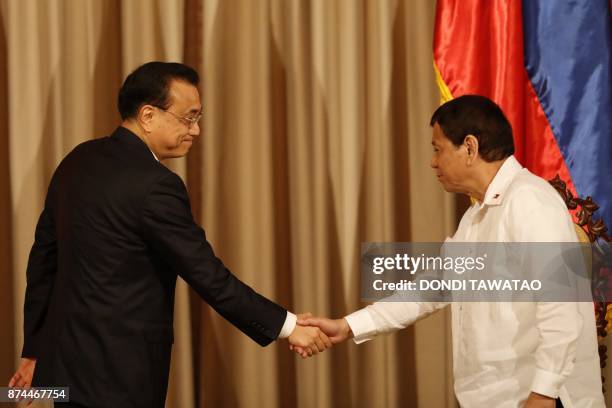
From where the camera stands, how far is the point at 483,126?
7.18 ft

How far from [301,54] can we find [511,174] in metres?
1.60

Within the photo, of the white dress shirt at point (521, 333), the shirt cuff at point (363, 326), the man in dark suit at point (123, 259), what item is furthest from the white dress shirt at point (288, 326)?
the white dress shirt at point (521, 333)

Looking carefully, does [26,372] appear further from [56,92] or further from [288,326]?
[56,92]

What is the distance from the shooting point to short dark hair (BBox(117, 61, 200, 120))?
2.17m

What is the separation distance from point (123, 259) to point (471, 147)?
3.46 ft

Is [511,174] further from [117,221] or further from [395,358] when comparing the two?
[395,358]

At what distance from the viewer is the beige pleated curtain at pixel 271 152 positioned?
3408 mm

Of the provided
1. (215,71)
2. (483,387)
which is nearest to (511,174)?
(483,387)

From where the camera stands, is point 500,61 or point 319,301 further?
point 319,301

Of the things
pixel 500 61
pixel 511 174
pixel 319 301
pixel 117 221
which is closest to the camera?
pixel 117 221

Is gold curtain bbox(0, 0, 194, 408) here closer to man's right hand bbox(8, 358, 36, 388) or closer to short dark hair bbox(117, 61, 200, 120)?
man's right hand bbox(8, 358, 36, 388)

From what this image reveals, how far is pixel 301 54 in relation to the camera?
3.50 meters

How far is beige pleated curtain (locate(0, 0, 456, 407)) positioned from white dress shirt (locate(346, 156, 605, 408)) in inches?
50.3

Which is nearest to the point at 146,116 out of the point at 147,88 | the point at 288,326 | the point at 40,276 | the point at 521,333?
the point at 147,88
